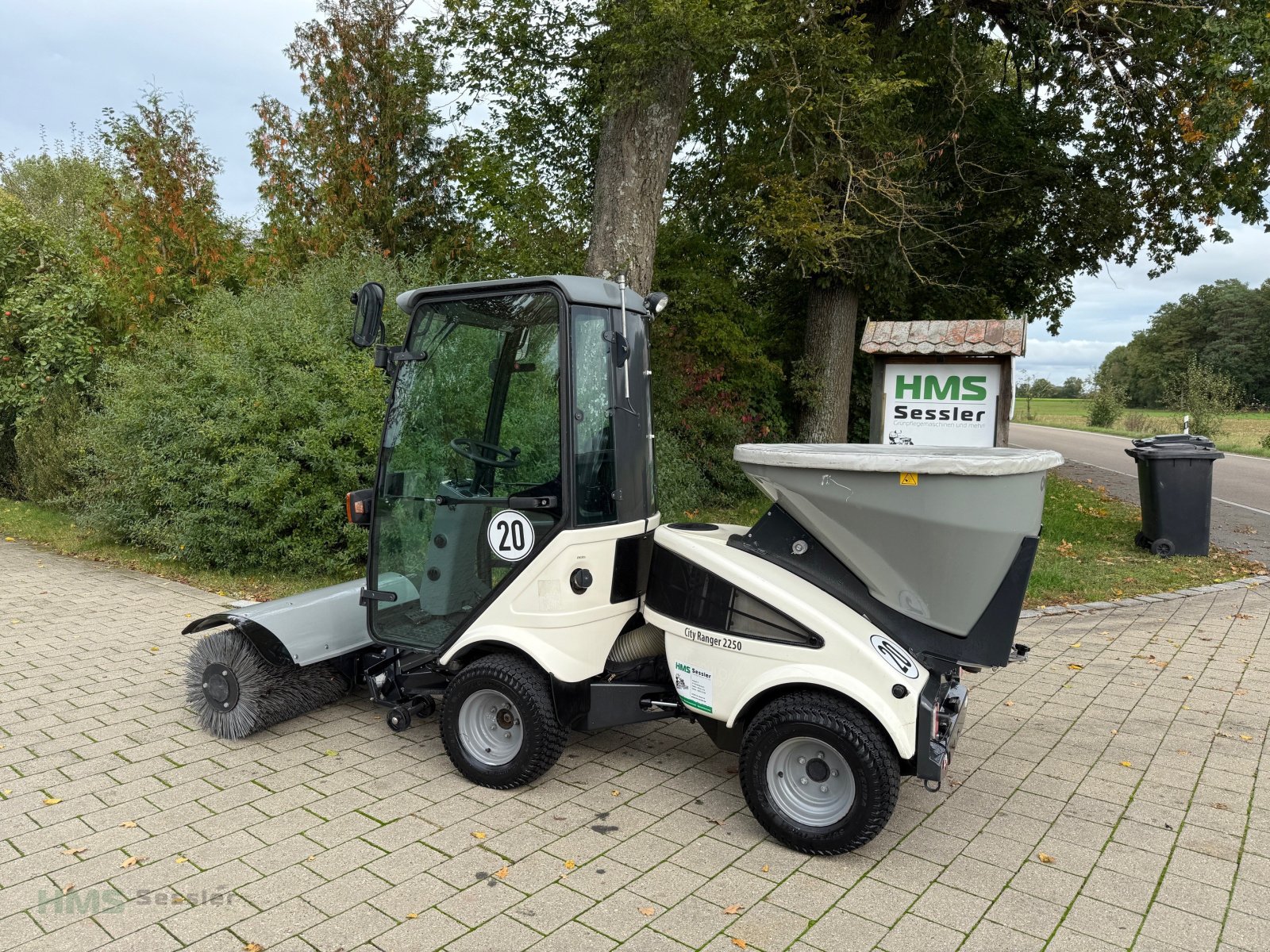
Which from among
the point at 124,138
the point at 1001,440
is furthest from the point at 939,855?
the point at 124,138

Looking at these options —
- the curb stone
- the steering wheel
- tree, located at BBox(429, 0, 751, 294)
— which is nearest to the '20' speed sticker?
the steering wheel

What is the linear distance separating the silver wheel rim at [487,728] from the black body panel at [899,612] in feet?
4.19

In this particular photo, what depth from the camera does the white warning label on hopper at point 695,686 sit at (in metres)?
3.64

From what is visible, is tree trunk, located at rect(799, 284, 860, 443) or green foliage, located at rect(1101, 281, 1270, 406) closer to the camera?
tree trunk, located at rect(799, 284, 860, 443)

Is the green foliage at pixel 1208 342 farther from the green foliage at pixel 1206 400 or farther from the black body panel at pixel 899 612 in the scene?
the black body panel at pixel 899 612

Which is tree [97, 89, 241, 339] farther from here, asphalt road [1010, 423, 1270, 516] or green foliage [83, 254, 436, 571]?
asphalt road [1010, 423, 1270, 516]

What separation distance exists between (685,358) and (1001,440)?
4.89 metres

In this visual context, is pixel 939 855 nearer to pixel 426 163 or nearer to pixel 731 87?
pixel 731 87

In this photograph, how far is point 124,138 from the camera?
11414 mm

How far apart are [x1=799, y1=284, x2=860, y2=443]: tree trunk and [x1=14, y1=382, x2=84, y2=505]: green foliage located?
32.1 ft

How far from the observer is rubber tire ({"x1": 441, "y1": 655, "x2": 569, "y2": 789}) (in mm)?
3746

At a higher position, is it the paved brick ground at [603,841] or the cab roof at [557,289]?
the cab roof at [557,289]

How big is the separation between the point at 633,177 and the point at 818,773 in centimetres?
635

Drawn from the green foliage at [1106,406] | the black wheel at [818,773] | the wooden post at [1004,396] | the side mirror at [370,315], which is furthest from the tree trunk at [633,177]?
the green foliage at [1106,406]
